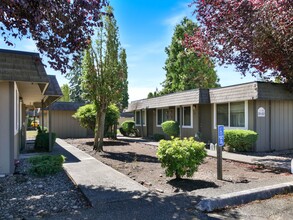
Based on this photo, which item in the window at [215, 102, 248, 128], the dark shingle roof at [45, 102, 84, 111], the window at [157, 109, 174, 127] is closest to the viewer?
the window at [215, 102, 248, 128]

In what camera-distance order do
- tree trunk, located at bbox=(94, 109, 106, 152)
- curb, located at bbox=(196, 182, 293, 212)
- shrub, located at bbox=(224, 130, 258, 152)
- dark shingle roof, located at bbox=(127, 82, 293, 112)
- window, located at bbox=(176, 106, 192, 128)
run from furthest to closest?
window, located at bbox=(176, 106, 192, 128) < tree trunk, located at bbox=(94, 109, 106, 152) < dark shingle roof, located at bbox=(127, 82, 293, 112) < shrub, located at bbox=(224, 130, 258, 152) < curb, located at bbox=(196, 182, 293, 212)

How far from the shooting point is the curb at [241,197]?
4.50m

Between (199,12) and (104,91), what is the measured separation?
546cm

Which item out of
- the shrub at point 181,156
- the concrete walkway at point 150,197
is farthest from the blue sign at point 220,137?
the concrete walkway at point 150,197

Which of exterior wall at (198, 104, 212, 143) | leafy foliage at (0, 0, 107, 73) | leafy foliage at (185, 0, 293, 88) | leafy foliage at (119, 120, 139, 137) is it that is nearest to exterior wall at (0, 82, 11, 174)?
leafy foliage at (0, 0, 107, 73)

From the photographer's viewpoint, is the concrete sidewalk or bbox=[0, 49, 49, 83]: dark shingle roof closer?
the concrete sidewalk

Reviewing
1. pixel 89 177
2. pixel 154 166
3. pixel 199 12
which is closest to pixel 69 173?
pixel 89 177

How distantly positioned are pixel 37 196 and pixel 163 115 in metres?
14.3

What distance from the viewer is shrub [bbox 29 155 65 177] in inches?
286

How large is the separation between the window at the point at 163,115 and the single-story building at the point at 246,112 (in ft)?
7.94

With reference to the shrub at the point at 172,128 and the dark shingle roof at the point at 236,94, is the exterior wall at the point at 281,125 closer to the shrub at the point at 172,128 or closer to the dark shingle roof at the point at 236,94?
the dark shingle roof at the point at 236,94

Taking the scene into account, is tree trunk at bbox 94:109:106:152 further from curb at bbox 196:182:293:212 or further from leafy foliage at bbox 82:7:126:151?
curb at bbox 196:182:293:212

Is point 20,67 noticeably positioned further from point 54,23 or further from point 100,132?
point 100,132

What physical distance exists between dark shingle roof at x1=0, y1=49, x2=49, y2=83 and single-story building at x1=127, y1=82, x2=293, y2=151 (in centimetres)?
830
